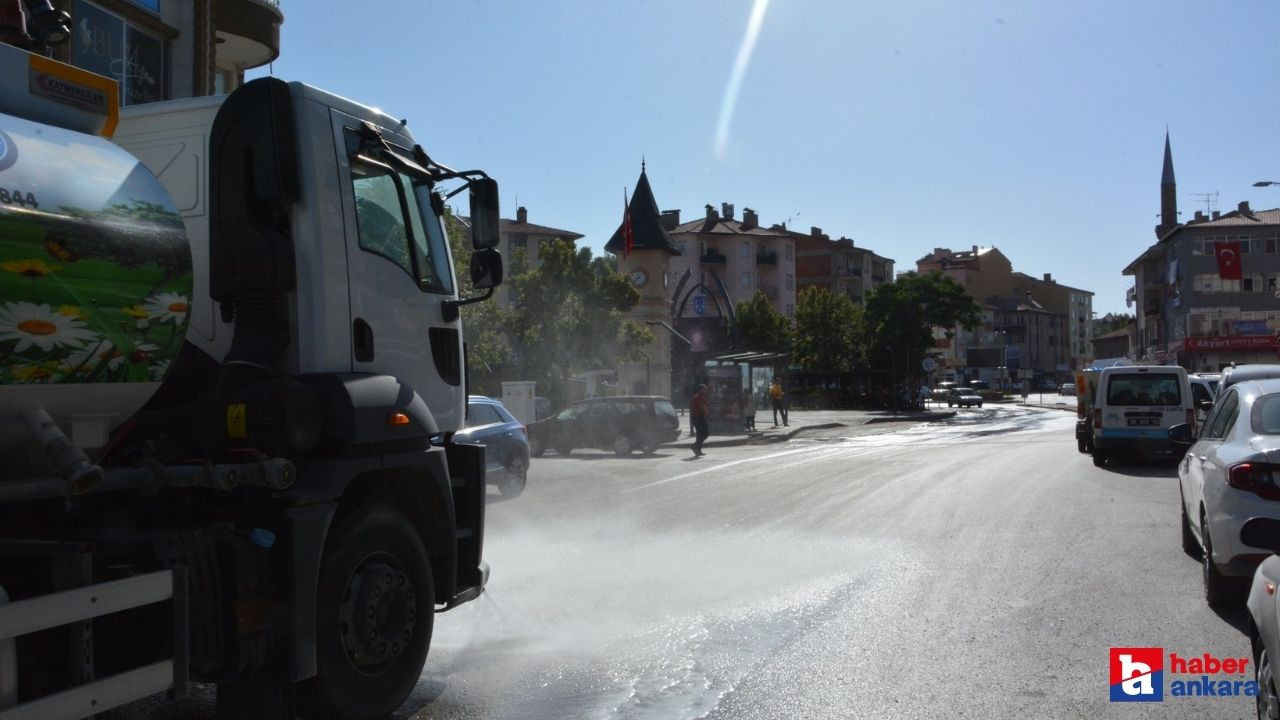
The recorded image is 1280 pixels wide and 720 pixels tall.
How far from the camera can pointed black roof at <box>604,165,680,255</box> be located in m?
61.4

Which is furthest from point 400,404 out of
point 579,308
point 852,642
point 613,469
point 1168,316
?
point 1168,316

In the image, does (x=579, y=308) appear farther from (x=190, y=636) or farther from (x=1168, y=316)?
(x=1168, y=316)

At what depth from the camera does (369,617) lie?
4.92m

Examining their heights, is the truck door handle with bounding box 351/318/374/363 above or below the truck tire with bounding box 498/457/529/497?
above

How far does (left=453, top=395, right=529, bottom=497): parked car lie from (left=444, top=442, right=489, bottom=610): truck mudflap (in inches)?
337

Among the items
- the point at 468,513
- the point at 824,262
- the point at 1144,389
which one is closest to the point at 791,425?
the point at 1144,389

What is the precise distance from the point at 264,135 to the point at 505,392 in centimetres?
2216

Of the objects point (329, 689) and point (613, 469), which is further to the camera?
→ point (613, 469)

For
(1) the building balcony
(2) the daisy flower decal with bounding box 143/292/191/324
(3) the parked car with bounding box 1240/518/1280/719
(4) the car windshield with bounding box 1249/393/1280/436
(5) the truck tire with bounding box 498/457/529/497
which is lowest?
(5) the truck tire with bounding box 498/457/529/497

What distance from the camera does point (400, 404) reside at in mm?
5199

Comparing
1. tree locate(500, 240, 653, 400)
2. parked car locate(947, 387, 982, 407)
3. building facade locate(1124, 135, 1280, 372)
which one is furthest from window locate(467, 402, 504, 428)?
building facade locate(1124, 135, 1280, 372)

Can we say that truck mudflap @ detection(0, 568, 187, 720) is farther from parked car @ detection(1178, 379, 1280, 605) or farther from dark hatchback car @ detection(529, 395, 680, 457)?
dark hatchback car @ detection(529, 395, 680, 457)

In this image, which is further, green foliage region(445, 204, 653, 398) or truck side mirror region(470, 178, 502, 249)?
green foliage region(445, 204, 653, 398)

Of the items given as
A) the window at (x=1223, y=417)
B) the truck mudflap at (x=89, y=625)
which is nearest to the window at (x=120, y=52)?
the truck mudflap at (x=89, y=625)
